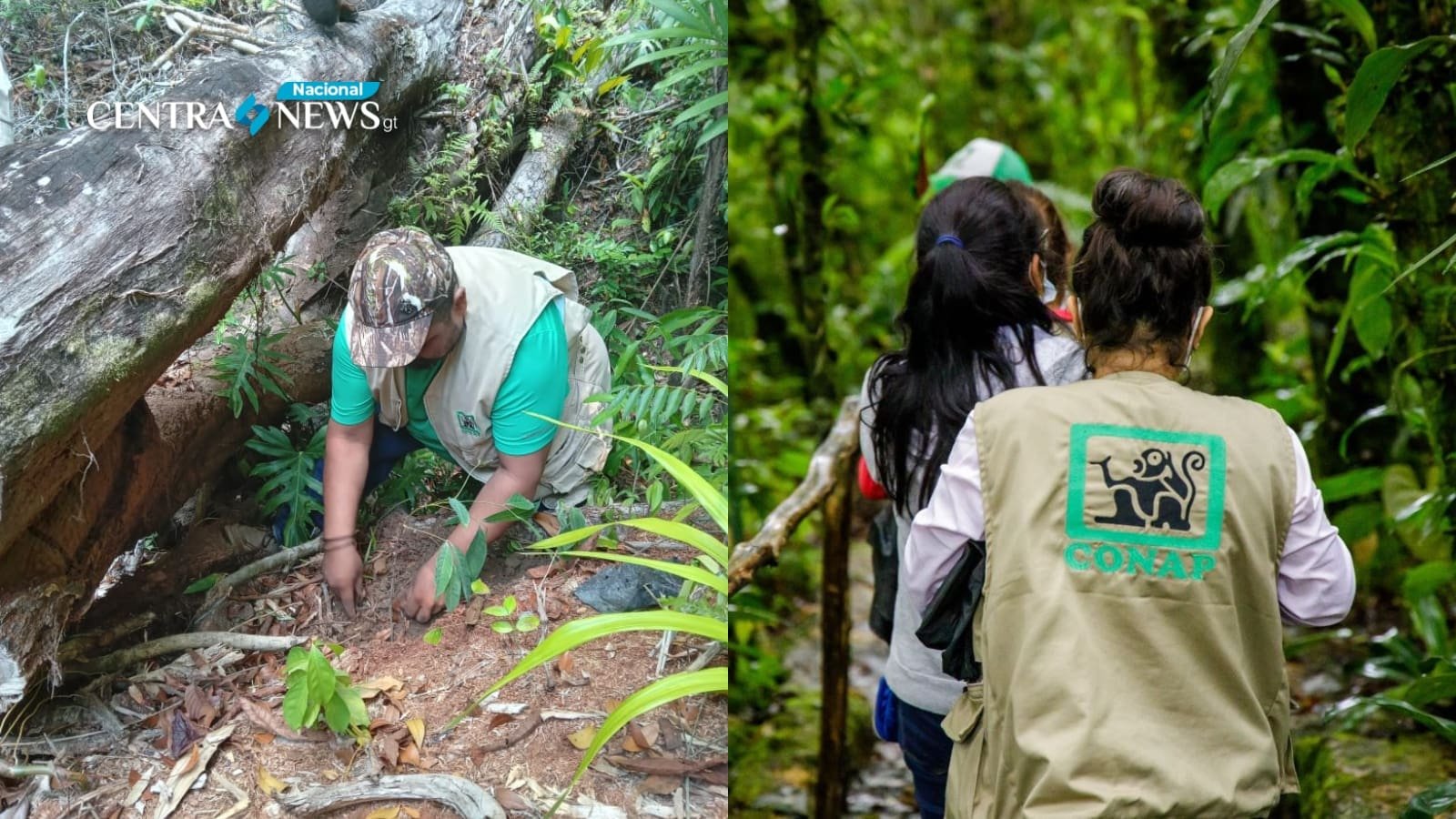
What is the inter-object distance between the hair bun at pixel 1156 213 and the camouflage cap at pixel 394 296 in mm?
1042

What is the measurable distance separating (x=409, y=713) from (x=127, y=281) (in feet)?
2.70

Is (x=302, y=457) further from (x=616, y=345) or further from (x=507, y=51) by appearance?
(x=507, y=51)

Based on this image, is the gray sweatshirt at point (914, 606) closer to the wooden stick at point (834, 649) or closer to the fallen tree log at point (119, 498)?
the wooden stick at point (834, 649)

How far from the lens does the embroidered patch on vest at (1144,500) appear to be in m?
1.32

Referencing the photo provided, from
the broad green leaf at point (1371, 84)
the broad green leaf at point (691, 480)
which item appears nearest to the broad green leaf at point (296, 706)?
the broad green leaf at point (691, 480)

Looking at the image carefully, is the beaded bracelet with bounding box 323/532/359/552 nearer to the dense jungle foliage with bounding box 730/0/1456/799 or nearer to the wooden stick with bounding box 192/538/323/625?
the wooden stick with bounding box 192/538/323/625

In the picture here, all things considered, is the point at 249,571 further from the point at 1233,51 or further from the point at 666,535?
the point at 1233,51

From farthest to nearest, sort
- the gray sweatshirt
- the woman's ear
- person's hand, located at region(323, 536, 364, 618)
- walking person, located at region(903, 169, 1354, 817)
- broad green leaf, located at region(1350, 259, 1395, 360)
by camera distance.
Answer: broad green leaf, located at region(1350, 259, 1395, 360) < person's hand, located at region(323, 536, 364, 618) < the gray sweatshirt < the woman's ear < walking person, located at region(903, 169, 1354, 817)

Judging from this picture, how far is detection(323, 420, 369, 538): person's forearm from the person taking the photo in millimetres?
1788

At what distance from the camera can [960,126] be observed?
5461 millimetres

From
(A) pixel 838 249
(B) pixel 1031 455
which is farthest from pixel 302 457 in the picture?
(A) pixel 838 249

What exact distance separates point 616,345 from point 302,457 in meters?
0.55

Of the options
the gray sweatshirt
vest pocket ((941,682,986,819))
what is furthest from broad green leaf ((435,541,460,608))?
vest pocket ((941,682,986,819))

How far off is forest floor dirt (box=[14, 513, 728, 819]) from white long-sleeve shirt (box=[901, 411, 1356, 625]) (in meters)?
0.59
